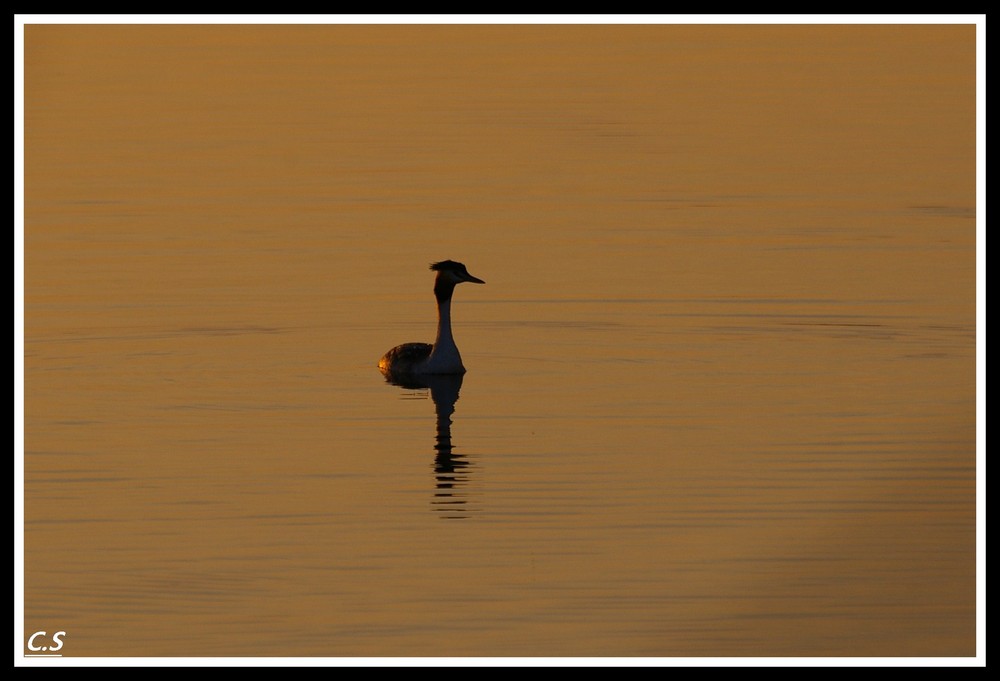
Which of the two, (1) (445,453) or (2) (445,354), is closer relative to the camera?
(1) (445,453)

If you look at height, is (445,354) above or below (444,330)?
below

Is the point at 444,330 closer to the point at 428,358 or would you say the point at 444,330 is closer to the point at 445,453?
the point at 428,358

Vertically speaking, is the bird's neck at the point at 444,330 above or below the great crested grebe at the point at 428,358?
above

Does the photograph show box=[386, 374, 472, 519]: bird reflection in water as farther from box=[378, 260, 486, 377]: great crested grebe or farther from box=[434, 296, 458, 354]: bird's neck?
box=[434, 296, 458, 354]: bird's neck

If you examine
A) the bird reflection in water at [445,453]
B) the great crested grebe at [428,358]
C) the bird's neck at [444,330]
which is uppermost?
the bird's neck at [444,330]

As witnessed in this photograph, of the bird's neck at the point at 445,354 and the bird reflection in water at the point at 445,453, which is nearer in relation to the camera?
the bird reflection in water at the point at 445,453

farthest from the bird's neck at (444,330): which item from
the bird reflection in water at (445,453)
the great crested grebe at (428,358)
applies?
the bird reflection in water at (445,453)

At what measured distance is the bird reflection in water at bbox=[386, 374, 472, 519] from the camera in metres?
19.5

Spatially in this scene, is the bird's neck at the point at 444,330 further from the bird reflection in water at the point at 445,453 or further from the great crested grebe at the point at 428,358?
the bird reflection in water at the point at 445,453

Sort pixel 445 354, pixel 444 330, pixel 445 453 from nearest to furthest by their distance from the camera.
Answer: pixel 445 453
pixel 445 354
pixel 444 330

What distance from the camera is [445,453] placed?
2138 centimetres

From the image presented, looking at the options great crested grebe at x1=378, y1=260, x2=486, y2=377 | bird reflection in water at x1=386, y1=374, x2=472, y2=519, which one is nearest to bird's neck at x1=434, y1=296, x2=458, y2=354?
great crested grebe at x1=378, y1=260, x2=486, y2=377

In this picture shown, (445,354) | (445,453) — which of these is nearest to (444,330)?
(445,354)

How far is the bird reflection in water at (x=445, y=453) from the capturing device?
63.9 ft
